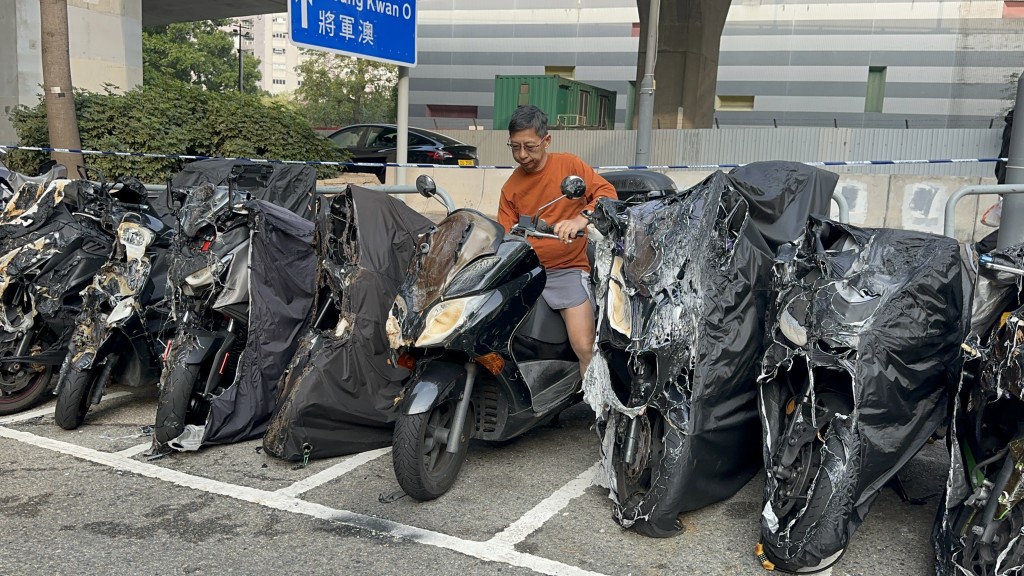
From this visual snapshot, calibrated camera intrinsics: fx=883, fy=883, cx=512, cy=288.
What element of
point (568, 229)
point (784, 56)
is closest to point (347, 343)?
point (568, 229)

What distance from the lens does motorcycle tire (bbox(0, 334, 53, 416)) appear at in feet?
17.8

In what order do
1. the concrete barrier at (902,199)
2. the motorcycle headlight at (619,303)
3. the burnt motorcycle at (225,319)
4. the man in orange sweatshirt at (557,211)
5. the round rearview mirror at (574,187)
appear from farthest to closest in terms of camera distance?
the concrete barrier at (902,199) → the burnt motorcycle at (225,319) → the man in orange sweatshirt at (557,211) → the round rearview mirror at (574,187) → the motorcycle headlight at (619,303)

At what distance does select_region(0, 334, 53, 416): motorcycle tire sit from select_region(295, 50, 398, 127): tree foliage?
3895 centimetres

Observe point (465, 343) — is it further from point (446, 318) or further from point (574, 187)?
A: point (574, 187)

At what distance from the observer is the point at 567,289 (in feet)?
15.3

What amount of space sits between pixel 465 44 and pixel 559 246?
38845 millimetres

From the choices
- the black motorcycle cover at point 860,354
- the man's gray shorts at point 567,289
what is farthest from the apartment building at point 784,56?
the black motorcycle cover at point 860,354

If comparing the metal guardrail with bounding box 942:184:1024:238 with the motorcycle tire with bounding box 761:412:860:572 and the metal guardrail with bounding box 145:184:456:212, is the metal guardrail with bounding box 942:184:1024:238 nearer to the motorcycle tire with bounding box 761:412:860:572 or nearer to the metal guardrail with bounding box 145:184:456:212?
the motorcycle tire with bounding box 761:412:860:572

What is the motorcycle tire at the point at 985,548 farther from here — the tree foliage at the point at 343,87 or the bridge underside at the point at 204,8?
the tree foliage at the point at 343,87

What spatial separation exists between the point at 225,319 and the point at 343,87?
137ft

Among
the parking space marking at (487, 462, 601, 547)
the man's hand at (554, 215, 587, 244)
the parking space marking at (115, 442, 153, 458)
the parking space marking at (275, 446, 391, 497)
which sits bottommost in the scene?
the parking space marking at (115, 442, 153, 458)

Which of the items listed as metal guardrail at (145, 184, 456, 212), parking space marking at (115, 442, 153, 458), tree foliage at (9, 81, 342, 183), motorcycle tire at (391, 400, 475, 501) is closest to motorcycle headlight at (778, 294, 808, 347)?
motorcycle tire at (391, 400, 475, 501)

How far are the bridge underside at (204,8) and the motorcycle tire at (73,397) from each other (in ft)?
58.1

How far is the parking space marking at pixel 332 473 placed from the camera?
4.27 metres
